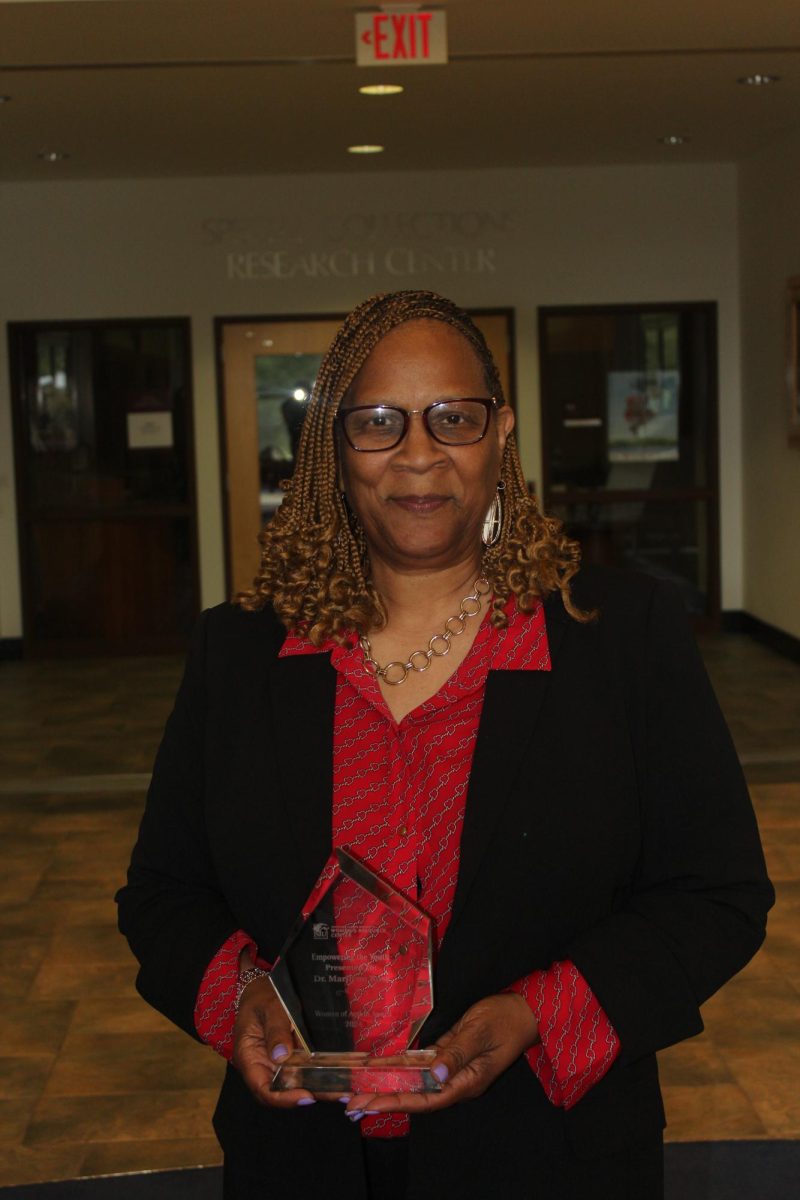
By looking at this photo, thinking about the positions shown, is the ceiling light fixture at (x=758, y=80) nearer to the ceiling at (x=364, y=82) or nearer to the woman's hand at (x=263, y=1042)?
the ceiling at (x=364, y=82)

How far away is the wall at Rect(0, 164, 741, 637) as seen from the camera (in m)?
10.5

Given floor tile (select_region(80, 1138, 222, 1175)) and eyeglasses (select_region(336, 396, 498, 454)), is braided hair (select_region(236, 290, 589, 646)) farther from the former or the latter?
floor tile (select_region(80, 1138, 222, 1175))

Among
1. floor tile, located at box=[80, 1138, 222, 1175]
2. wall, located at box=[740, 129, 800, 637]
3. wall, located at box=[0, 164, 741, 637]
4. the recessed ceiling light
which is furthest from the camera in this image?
wall, located at box=[0, 164, 741, 637]

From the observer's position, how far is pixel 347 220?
10.6 m

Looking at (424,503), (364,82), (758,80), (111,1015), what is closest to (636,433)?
(758,80)

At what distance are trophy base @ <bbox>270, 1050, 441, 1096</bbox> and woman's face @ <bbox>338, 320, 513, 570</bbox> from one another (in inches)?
21.6

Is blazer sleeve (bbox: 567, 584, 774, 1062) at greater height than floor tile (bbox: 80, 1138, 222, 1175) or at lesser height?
greater

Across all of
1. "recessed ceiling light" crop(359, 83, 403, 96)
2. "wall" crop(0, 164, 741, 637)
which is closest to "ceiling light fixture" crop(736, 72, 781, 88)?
"recessed ceiling light" crop(359, 83, 403, 96)

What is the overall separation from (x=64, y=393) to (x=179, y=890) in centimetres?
952

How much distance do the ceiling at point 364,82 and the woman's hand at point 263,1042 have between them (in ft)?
16.9

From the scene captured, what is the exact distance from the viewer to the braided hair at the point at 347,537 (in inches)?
65.8

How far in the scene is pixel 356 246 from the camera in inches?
416

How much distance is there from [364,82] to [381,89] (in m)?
0.15

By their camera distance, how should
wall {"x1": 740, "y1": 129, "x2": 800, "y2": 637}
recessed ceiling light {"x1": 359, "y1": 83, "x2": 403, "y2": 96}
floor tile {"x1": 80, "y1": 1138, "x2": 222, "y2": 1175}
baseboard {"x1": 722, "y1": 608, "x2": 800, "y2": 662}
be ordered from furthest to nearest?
baseboard {"x1": 722, "y1": 608, "x2": 800, "y2": 662}
wall {"x1": 740, "y1": 129, "x2": 800, "y2": 637}
recessed ceiling light {"x1": 359, "y1": 83, "x2": 403, "y2": 96}
floor tile {"x1": 80, "y1": 1138, "x2": 222, "y2": 1175}
